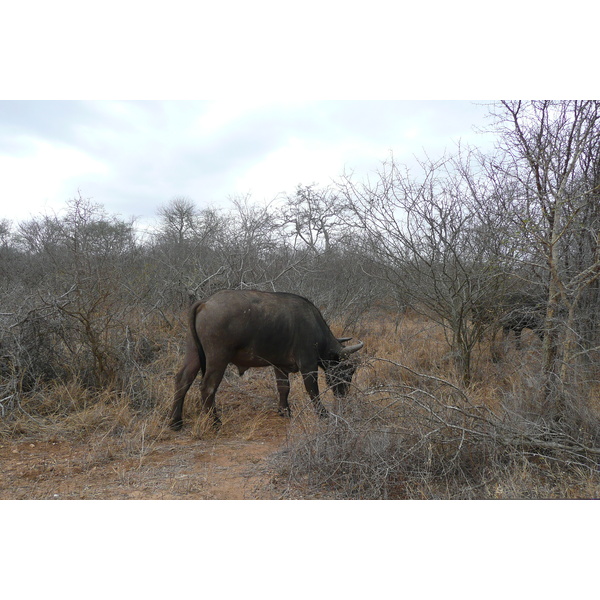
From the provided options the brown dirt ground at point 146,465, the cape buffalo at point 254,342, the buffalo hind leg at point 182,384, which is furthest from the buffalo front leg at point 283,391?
the buffalo hind leg at point 182,384

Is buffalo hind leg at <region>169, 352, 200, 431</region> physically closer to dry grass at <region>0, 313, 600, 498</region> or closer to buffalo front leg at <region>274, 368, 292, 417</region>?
dry grass at <region>0, 313, 600, 498</region>

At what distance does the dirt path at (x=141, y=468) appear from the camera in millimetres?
3986

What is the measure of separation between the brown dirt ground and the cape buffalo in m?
0.58

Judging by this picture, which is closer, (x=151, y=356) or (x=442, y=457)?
(x=442, y=457)

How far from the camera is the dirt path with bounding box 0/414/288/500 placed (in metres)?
3.99

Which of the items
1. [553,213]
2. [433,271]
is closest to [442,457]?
[553,213]

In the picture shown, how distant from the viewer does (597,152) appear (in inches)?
233

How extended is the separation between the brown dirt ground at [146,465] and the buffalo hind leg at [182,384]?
0.15m

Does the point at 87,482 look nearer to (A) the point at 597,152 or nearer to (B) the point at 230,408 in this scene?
(B) the point at 230,408

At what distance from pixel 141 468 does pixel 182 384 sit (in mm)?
1416

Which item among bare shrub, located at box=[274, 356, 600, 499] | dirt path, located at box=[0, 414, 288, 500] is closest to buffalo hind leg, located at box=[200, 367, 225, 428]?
dirt path, located at box=[0, 414, 288, 500]

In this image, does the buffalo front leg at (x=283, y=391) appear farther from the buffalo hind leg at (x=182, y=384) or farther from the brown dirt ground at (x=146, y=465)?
the buffalo hind leg at (x=182, y=384)
